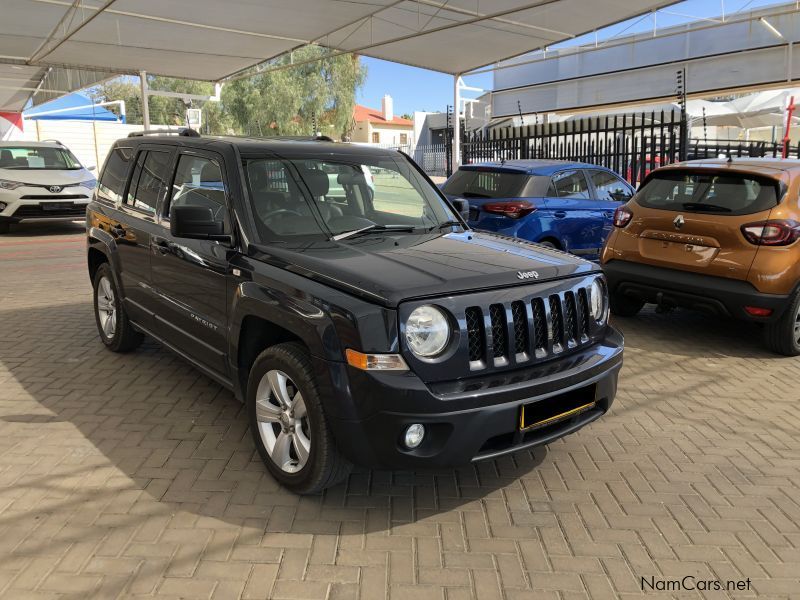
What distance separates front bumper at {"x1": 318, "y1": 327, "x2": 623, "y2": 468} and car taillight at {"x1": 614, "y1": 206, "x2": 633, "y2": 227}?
387 centimetres

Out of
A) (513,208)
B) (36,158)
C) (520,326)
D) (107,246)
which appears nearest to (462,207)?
(520,326)

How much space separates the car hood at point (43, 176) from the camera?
44.9ft

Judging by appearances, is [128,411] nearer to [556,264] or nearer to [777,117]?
[556,264]

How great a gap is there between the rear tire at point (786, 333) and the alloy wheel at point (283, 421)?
Result: 4442 millimetres

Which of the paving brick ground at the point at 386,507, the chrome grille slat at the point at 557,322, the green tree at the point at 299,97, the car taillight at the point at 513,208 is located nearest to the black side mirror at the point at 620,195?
the car taillight at the point at 513,208

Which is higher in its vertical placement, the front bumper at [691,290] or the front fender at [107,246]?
the front fender at [107,246]

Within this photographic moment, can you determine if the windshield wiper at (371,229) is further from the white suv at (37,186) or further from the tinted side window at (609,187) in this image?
the white suv at (37,186)

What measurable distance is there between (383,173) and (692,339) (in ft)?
12.2

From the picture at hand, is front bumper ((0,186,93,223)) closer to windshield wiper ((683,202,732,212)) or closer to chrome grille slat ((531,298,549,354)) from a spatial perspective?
windshield wiper ((683,202,732,212))

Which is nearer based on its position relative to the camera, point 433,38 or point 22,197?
point 22,197

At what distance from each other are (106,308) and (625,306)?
A: 516 cm

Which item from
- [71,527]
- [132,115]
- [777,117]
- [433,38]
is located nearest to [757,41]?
[777,117]

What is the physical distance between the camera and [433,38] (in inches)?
589

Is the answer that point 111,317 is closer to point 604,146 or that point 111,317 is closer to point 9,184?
point 9,184
